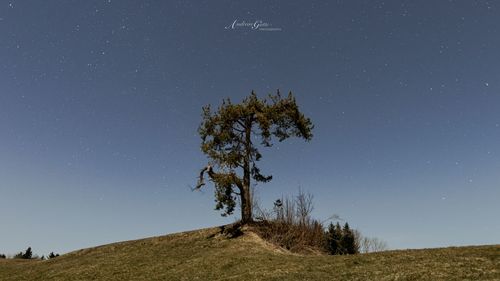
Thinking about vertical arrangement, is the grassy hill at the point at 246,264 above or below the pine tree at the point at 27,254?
below

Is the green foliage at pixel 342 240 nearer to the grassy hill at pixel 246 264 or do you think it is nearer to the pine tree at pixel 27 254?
the grassy hill at pixel 246 264

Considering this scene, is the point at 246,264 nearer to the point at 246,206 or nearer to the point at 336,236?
the point at 246,206

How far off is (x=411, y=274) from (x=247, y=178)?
24.7 meters

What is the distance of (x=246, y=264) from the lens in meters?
26.6

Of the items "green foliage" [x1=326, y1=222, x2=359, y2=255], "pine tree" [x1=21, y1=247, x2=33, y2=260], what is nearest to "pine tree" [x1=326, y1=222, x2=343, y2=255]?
"green foliage" [x1=326, y1=222, x2=359, y2=255]

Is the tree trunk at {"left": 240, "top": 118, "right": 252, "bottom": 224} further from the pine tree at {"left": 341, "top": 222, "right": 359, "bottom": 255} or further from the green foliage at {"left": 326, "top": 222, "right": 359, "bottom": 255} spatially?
the pine tree at {"left": 341, "top": 222, "right": 359, "bottom": 255}

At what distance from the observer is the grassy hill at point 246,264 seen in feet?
65.4

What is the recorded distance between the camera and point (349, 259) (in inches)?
997

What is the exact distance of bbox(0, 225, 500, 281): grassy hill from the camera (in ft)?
65.4

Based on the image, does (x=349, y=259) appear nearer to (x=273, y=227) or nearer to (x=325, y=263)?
(x=325, y=263)

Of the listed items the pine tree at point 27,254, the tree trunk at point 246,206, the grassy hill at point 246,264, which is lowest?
the grassy hill at point 246,264

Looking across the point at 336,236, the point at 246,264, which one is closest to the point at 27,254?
the point at 336,236

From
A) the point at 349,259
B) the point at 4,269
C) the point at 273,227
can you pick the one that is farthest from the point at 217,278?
the point at 4,269

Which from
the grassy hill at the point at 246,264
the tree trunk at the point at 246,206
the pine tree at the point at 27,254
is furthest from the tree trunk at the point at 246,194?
the pine tree at the point at 27,254
